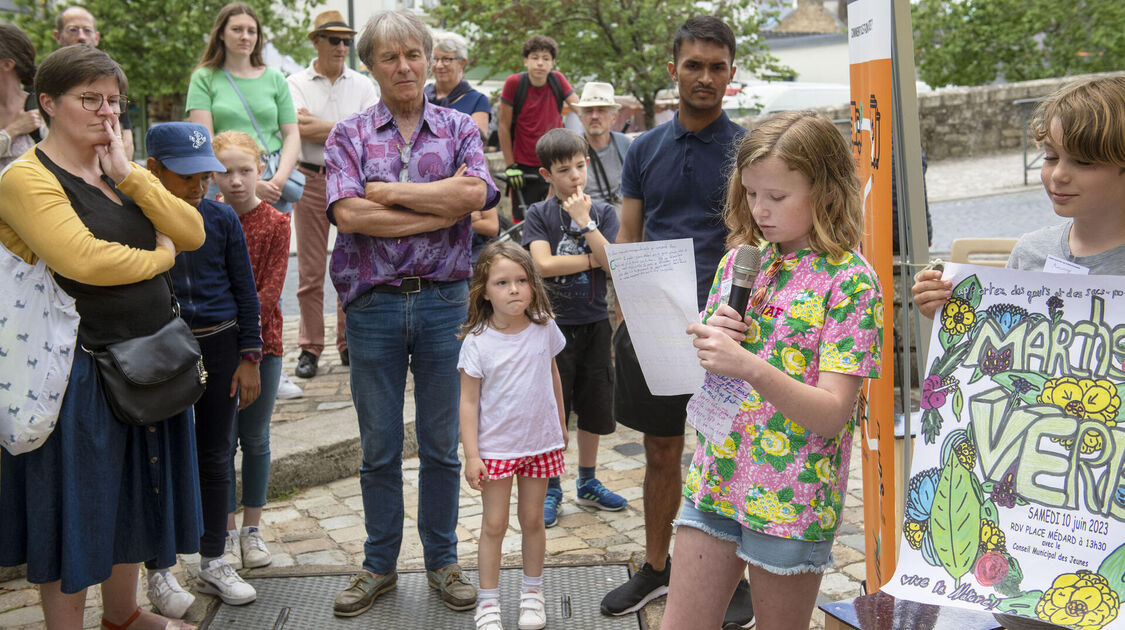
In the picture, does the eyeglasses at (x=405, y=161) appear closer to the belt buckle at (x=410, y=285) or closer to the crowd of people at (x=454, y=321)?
the crowd of people at (x=454, y=321)

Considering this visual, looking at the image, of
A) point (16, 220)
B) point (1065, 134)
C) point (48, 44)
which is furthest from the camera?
point (48, 44)

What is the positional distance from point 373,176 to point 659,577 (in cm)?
189

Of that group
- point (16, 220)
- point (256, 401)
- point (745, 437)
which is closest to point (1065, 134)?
point (745, 437)

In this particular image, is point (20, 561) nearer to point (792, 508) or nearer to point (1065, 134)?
point (792, 508)

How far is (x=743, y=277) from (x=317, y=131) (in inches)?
199

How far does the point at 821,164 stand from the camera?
2521 millimetres

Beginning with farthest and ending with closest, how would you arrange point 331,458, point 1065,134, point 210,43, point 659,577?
point 210,43
point 331,458
point 659,577
point 1065,134

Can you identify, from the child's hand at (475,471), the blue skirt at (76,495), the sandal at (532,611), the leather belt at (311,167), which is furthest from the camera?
the leather belt at (311,167)

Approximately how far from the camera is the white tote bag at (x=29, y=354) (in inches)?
123

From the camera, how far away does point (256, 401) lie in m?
4.39

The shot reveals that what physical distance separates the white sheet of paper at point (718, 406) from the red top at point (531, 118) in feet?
18.1

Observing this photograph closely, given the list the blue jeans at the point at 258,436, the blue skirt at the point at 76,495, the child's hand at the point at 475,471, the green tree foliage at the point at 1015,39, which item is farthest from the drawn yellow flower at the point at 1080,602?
the green tree foliage at the point at 1015,39

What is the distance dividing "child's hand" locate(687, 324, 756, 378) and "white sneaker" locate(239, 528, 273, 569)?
2789mm

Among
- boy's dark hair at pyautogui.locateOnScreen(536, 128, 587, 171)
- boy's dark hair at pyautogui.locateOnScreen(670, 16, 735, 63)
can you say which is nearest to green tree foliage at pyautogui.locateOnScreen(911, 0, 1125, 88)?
boy's dark hair at pyautogui.locateOnScreen(536, 128, 587, 171)
